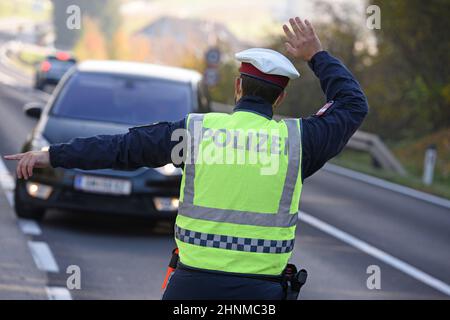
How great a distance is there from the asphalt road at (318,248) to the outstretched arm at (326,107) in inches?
158

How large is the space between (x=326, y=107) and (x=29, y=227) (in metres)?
6.81

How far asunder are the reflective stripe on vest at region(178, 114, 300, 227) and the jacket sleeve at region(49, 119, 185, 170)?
79 millimetres

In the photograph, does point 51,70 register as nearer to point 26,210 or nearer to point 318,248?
point 26,210

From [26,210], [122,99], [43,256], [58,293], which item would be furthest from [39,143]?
[58,293]

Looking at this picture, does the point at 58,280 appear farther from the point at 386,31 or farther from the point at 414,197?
the point at 386,31

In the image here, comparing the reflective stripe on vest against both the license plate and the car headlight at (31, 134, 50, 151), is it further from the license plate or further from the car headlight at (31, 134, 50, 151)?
the car headlight at (31, 134, 50, 151)

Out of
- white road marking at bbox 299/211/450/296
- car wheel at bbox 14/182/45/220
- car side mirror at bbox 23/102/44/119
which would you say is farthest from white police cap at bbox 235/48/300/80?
car side mirror at bbox 23/102/44/119

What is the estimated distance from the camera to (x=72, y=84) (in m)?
12.0

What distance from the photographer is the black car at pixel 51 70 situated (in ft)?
150

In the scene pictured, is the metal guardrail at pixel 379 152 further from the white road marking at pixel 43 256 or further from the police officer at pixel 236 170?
the police officer at pixel 236 170

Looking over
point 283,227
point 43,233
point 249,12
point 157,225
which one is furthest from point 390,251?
point 249,12

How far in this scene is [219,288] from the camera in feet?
12.9

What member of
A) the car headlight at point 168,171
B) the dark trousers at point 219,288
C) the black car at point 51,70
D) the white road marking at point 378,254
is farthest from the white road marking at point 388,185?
the black car at point 51,70

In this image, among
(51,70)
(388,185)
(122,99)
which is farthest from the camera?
(51,70)
